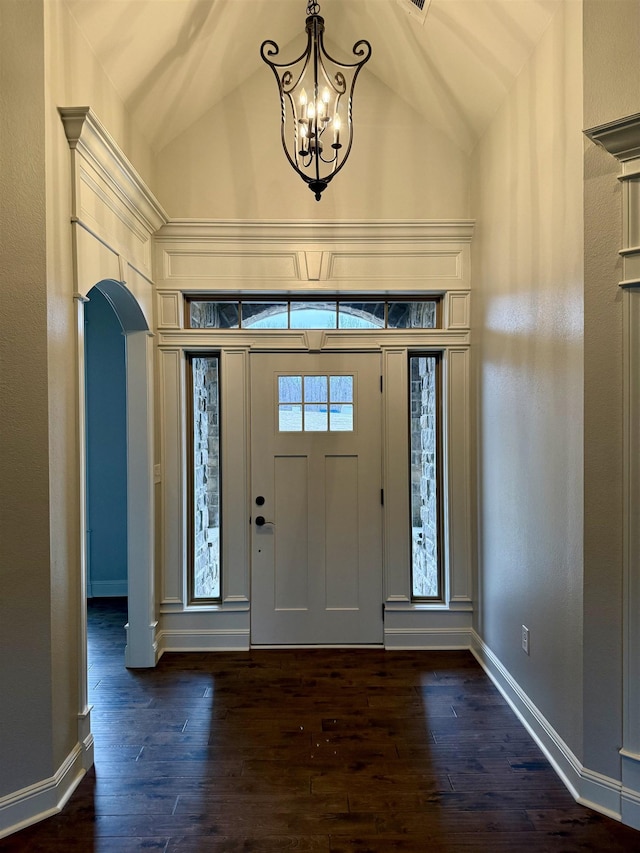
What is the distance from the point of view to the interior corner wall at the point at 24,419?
6.52 ft

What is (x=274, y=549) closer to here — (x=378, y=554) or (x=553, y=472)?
(x=378, y=554)

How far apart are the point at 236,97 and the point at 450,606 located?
3.72 m

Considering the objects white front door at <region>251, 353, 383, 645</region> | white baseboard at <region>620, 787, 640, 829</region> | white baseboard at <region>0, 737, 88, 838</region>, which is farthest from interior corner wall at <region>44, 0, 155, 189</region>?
white baseboard at <region>620, 787, 640, 829</region>

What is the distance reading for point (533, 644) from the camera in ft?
8.44

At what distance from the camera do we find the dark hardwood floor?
195 cm

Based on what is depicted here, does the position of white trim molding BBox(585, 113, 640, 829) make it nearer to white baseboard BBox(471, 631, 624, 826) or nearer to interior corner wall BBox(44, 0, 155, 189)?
white baseboard BBox(471, 631, 624, 826)

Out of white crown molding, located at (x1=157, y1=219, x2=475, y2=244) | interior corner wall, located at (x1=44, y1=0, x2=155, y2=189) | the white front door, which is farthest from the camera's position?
the white front door

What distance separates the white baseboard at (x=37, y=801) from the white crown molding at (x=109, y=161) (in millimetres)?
2645

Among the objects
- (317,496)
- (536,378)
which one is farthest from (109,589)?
(536,378)

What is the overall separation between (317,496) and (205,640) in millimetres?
1235

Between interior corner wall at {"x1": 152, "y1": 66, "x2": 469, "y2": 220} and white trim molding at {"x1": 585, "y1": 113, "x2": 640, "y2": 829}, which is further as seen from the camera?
interior corner wall at {"x1": 152, "y1": 66, "x2": 469, "y2": 220}

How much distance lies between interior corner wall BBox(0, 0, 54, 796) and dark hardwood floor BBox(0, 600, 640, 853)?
1.37 feet

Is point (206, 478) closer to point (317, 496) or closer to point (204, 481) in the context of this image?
point (204, 481)

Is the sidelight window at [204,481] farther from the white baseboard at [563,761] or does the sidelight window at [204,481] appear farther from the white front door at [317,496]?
the white baseboard at [563,761]
